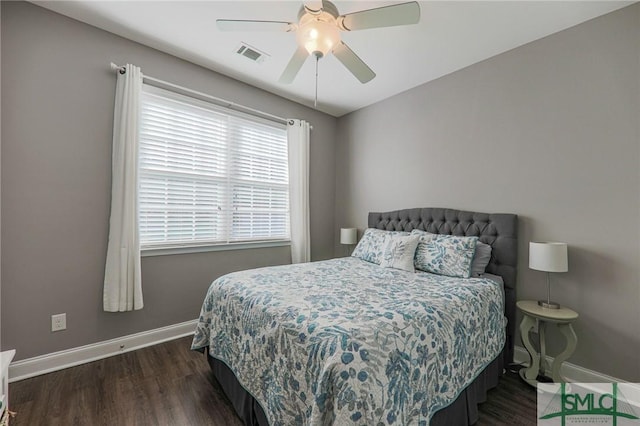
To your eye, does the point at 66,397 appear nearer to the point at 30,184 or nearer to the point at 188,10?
the point at 30,184

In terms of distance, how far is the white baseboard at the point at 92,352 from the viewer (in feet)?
6.56

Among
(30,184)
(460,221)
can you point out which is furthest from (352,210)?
(30,184)

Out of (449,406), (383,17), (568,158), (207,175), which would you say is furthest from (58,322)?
(568,158)

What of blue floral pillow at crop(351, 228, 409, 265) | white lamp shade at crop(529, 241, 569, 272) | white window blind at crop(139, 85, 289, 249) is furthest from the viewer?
blue floral pillow at crop(351, 228, 409, 265)

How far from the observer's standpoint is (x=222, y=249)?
10.00 feet

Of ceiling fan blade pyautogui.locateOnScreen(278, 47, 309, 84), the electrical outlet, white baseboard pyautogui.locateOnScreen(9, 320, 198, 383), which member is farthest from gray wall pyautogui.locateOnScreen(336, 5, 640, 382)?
the electrical outlet

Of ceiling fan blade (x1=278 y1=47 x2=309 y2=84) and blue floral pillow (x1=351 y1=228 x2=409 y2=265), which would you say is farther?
blue floral pillow (x1=351 y1=228 x2=409 y2=265)

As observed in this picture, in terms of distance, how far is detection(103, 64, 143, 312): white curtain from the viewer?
7.47 feet

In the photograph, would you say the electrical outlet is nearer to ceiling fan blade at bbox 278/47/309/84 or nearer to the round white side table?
ceiling fan blade at bbox 278/47/309/84

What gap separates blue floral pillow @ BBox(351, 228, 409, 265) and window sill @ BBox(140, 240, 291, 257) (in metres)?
1.11

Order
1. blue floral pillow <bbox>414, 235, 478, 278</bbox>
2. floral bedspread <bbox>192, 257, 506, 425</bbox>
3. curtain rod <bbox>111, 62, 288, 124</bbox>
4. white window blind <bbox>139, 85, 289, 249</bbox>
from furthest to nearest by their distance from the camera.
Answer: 1. white window blind <bbox>139, 85, 289, 249</bbox>
2. curtain rod <bbox>111, 62, 288, 124</bbox>
3. blue floral pillow <bbox>414, 235, 478, 278</bbox>
4. floral bedspread <bbox>192, 257, 506, 425</bbox>

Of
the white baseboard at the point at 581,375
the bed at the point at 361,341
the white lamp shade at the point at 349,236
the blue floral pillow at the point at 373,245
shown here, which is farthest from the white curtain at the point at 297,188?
the white baseboard at the point at 581,375

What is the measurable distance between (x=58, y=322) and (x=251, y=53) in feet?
9.36

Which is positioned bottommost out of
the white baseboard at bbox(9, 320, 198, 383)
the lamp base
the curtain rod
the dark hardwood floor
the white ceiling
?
the dark hardwood floor
